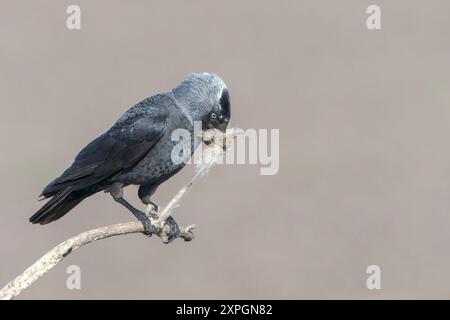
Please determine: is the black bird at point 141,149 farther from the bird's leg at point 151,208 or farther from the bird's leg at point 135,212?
the bird's leg at point 151,208

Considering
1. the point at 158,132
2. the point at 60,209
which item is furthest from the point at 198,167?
the point at 60,209

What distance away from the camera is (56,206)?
27.7ft

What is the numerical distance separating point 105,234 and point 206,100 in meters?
1.97

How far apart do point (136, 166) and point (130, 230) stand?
0.76 meters

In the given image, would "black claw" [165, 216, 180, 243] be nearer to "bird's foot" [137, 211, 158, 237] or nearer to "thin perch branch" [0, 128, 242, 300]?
"thin perch branch" [0, 128, 242, 300]

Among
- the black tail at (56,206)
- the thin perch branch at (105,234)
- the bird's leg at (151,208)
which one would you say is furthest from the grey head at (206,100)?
the black tail at (56,206)

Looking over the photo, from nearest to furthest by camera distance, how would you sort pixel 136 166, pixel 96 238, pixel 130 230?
pixel 96 238
pixel 130 230
pixel 136 166

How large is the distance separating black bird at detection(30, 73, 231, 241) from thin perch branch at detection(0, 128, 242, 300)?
0.42ft

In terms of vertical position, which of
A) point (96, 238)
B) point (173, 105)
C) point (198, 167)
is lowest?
point (96, 238)

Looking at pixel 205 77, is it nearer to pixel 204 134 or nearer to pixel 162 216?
pixel 204 134

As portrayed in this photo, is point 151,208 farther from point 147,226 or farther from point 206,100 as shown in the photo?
point 206,100

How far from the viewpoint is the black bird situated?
850cm

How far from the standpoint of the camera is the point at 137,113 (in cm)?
884

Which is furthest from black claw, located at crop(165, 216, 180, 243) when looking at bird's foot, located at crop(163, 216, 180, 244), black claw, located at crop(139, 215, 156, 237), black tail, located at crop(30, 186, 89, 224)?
black tail, located at crop(30, 186, 89, 224)
